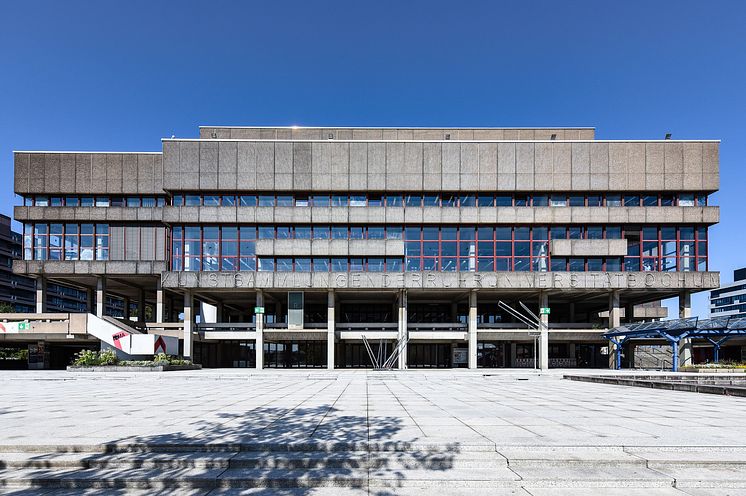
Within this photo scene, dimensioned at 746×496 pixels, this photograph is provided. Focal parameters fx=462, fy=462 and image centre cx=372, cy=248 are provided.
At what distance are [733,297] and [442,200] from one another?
519ft

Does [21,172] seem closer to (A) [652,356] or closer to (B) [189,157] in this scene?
(B) [189,157]

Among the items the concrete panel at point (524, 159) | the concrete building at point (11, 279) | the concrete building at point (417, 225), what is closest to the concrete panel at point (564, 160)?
the concrete building at point (417, 225)

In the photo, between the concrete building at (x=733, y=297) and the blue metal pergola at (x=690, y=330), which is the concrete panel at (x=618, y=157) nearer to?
the blue metal pergola at (x=690, y=330)

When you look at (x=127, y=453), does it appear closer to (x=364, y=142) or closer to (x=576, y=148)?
(x=364, y=142)

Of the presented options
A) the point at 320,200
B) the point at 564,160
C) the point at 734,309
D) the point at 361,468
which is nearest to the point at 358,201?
the point at 320,200

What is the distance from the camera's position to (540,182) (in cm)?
4884

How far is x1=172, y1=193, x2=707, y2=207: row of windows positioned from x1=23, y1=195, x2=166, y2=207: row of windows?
486cm

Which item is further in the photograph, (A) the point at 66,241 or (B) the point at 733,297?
(B) the point at 733,297

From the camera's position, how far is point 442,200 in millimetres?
49938

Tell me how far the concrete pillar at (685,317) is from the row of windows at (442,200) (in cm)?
989

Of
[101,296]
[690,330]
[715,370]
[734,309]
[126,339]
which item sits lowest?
[734,309]

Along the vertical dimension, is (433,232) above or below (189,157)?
below

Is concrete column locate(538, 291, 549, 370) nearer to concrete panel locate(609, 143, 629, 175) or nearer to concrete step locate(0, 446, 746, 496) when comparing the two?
concrete panel locate(609, 143, 629, 175)

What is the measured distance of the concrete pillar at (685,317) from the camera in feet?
155
